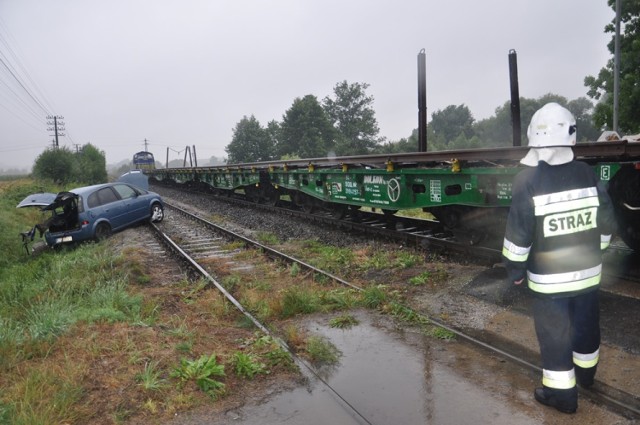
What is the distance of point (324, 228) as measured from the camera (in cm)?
1173

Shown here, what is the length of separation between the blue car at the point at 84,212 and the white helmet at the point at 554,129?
1100cm

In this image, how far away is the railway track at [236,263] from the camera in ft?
10.6

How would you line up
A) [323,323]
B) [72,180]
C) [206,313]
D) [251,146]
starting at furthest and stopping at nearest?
[251,146], [72,180], [206,313], [323,323]

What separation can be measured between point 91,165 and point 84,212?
36.5 metres

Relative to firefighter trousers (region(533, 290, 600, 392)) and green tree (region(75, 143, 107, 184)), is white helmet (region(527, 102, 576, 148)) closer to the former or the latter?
firefighter trousers (region(533, 290, 600, 392))

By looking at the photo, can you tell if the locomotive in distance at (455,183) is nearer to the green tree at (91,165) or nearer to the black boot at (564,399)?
Result: the black boot at (564,399)

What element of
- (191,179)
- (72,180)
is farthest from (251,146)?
(191,179)

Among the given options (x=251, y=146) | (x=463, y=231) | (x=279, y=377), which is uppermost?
(x=251, y=146)

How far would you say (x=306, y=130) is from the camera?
66.2 metres

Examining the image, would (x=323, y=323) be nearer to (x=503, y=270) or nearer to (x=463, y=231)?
(x=503, y=270)

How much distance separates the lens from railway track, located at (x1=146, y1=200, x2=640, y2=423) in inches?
127

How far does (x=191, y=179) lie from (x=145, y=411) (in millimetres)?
28198

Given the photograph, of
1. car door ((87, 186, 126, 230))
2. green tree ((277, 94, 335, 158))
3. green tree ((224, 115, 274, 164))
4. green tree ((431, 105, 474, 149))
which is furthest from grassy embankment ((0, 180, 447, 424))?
green tree ((431, 105, 474, 149))

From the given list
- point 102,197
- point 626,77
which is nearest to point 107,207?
point 102,197
